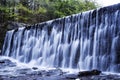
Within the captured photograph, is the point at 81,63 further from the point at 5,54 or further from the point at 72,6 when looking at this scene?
the point at 72,6

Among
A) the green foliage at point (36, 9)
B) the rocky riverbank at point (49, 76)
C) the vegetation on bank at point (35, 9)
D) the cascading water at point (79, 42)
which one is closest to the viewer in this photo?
the rocky riverbank at point (49, 76)

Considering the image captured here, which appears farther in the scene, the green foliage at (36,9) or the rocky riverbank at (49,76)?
the green foliage at (36,9)

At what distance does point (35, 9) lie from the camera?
29.9 meters

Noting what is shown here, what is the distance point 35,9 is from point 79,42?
16.8m

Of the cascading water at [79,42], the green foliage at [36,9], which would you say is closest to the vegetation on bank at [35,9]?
the green foliage at [36,9]

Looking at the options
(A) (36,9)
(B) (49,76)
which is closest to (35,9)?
(A) (36,9)

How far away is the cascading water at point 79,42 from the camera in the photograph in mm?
11811

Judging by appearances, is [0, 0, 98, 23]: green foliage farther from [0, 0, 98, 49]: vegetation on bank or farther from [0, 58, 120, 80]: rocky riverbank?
[0, 58, 120, 80]: rocky riverbank

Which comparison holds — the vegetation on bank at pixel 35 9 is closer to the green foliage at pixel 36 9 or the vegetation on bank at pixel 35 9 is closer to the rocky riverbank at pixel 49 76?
the green foliage at pixel 36 9

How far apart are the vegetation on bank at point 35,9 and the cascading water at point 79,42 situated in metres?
8.45

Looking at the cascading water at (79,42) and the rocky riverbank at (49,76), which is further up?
the cascading water at (79,42)

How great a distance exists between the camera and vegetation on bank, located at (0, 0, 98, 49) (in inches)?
1084

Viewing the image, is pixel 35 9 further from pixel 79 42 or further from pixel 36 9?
pixel 79 42

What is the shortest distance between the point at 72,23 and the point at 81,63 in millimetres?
2763
